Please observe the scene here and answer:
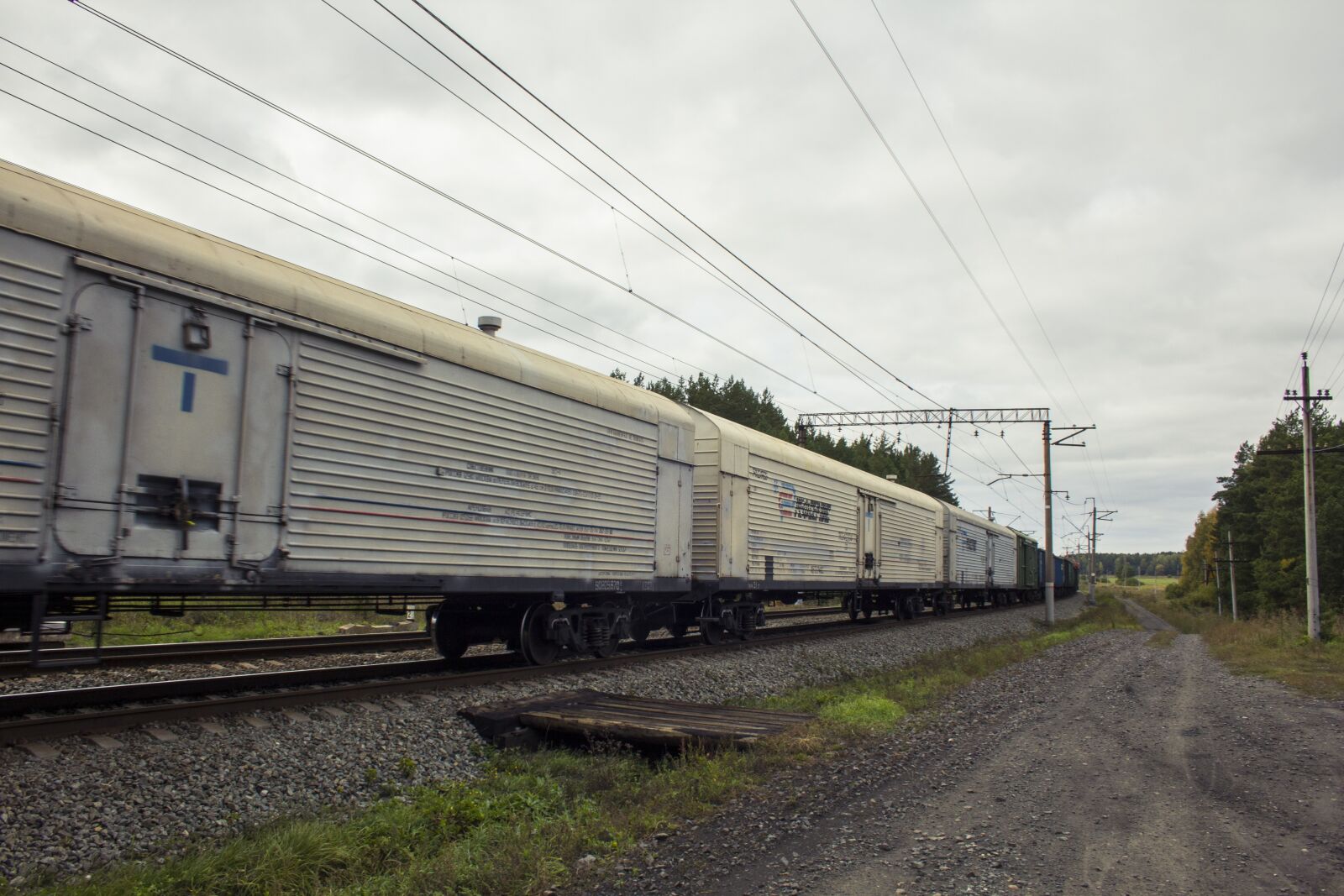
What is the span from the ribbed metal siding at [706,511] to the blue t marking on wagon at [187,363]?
28.0 ft

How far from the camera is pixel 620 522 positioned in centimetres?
1196

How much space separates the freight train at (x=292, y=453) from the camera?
5.86m

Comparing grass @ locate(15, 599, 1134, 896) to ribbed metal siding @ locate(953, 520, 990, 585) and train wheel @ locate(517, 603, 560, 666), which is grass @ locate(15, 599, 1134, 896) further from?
ribbed metal siding @ locate(953, 520, 990, 585)

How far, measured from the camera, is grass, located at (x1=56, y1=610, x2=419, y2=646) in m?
14.6

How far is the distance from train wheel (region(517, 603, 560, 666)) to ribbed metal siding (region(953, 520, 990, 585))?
22.9 metres

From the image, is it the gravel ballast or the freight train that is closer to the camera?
the freight train

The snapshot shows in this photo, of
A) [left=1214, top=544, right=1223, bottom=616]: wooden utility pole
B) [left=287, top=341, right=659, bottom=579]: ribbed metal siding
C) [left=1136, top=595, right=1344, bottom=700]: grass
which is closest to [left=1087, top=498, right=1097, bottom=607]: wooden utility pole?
[left=1214, top=544, right=1223, bottom=616]: wooden utility pole

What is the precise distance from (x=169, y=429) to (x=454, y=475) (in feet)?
9.83

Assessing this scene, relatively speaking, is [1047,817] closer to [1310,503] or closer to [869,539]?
[869,539]

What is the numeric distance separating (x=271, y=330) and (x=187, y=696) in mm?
3484

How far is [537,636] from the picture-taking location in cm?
1116

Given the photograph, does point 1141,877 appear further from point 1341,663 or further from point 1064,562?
point 1064,562

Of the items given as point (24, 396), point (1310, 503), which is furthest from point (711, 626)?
point (1310, 503)

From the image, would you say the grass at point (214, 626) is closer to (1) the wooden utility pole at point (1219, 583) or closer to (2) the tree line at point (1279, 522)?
(2) the tree line at point (1279, 522)
